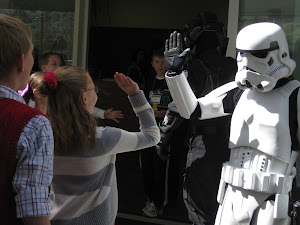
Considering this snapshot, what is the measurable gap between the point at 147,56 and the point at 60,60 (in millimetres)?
3636

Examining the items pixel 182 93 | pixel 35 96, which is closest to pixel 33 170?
pixel 35 96

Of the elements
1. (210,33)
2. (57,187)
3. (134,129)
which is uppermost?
(210,33)

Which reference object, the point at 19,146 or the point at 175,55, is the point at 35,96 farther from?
the point at 19,146

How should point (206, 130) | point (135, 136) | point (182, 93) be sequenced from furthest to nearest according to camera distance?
point (206, 130) → point (182, 93) → point (135, 136)

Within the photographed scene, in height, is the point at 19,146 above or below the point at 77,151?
above

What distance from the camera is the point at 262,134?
2395 millimetres

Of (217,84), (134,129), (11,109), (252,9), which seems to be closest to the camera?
(11,109)

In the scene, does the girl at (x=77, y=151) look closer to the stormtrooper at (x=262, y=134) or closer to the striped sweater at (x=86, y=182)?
the striped sweater at (x=86, y=182)

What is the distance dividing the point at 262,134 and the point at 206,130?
0.62m

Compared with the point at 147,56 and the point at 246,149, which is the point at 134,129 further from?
the point at 246,149

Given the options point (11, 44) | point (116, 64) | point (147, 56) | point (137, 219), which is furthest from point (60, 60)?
point (116, 64)

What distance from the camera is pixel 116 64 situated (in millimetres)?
8812

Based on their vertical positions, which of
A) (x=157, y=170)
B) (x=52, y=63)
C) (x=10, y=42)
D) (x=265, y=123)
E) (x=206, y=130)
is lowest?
(x=157, y=170)

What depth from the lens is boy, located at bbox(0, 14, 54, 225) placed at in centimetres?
131
